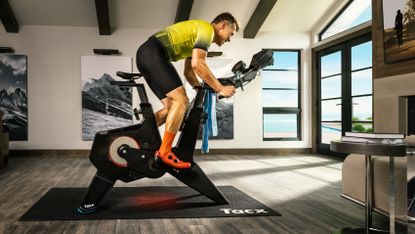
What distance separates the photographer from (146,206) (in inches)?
113

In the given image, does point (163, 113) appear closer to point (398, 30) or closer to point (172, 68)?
point (172, 68)

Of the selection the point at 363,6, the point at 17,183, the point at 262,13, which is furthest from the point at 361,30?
the point at 17,183

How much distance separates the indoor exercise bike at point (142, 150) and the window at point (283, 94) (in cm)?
484

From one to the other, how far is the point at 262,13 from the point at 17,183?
465 centimetres

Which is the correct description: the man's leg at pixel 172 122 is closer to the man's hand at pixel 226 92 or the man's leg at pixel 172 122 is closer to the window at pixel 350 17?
the man's hand at pixel 226 92

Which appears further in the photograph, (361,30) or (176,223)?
(361,30)

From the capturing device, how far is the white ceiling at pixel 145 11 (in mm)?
6629

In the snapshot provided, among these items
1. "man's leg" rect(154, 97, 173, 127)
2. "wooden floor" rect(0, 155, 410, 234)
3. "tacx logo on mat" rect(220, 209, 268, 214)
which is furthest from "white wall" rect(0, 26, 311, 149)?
"tacx logo on mat" rect(220, 209, 268, 214)

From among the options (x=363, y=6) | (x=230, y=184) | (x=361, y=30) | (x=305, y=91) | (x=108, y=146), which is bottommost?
(x=230, y=184)

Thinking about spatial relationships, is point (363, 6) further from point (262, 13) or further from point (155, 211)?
point (155, 211)

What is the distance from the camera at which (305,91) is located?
25.2 ft

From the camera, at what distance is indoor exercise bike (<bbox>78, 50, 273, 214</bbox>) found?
2.68 metres

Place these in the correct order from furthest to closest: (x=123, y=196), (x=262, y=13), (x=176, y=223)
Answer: (x=262, y=13)
(x=123, y=196)
(x=176, y=223)

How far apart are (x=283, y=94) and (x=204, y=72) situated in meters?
5.18
